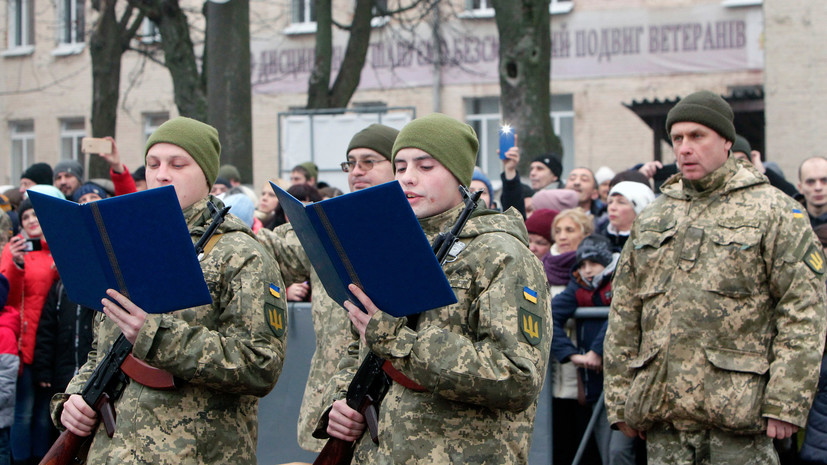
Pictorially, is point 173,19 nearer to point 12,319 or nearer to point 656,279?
point 12,319

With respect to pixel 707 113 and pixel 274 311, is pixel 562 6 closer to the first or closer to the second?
pixel 707 113

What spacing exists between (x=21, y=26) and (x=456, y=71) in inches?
472

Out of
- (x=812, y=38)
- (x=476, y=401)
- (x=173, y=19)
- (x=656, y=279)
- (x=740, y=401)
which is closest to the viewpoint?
(x=476, y=401)

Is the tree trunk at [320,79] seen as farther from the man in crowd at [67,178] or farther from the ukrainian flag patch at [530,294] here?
the ukrainian flag patch at [530,294]

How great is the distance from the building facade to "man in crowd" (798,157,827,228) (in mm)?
7606

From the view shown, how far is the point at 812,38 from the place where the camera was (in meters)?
13.0

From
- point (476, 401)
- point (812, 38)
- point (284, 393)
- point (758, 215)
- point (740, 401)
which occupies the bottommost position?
point (284, 393)

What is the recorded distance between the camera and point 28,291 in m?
6.71

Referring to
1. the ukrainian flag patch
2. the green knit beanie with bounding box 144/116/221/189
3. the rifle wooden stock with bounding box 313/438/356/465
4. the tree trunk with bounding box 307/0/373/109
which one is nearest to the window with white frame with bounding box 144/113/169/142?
the tree trunk with bounding box 307/0/373/109

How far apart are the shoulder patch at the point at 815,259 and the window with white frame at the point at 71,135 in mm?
23638

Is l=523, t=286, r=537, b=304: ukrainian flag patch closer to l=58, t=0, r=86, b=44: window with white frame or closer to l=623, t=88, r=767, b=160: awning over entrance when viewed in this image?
l=623, t=88, r=767, b=160: awning over entrance

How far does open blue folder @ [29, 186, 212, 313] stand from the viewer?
3.30 m

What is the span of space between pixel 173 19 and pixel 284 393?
9596 millimetres

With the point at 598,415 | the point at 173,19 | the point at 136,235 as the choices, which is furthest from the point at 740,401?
the point at 173,19
